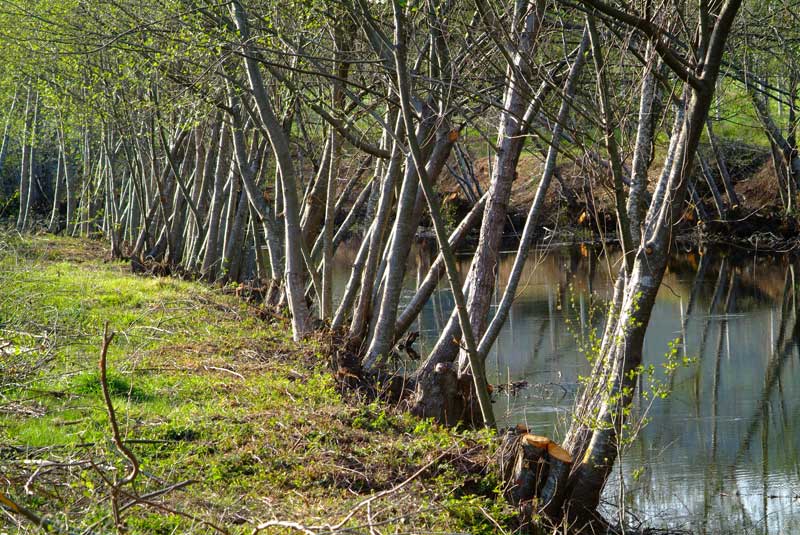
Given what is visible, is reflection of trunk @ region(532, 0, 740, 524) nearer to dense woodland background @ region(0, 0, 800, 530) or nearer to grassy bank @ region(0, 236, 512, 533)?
dense woodland background @ region(0, 0, 800, 530)

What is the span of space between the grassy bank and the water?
1.52 metres

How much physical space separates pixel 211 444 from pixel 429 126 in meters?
4.87

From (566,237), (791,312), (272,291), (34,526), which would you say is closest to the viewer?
(34,526)

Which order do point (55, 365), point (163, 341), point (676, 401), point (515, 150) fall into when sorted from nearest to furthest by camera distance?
point (55, 365) < point (515, 150) < point (163, 341) < point (676, 401)

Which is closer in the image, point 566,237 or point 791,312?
point 791,312

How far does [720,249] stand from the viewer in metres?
29.3

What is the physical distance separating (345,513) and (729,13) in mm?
3816

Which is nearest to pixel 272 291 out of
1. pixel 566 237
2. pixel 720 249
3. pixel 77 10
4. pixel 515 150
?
pixel 77 10

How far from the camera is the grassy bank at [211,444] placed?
16.9 ft

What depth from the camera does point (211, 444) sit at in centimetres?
656

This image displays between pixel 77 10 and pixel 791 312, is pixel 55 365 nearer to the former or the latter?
pixel 77 10

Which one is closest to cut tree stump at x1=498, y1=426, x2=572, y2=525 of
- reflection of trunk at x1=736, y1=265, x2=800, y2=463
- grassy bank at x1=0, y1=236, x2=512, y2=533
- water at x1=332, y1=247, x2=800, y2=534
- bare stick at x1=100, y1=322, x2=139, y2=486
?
grassy bank at x1=0, y1=236, x2=512, y2=533

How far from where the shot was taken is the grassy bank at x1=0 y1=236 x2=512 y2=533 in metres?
5.14

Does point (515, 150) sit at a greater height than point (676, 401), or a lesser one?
greater
